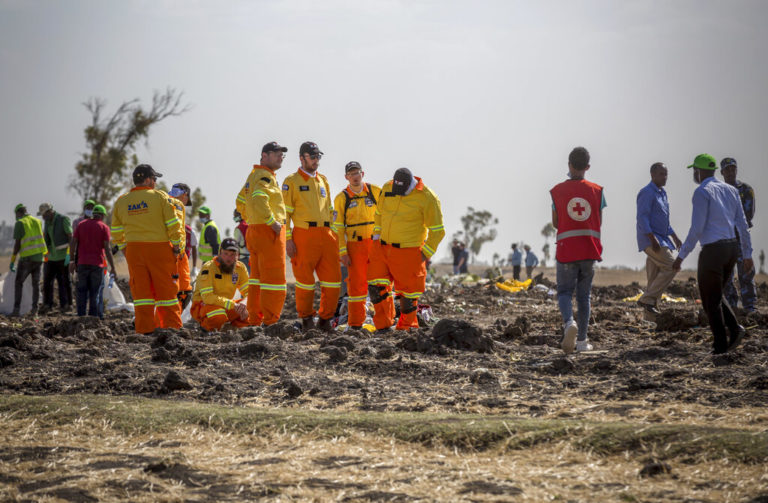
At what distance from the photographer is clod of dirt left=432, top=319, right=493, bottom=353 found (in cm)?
838

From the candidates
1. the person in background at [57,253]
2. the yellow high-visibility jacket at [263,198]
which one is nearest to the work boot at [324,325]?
the yellow high-visibility jacket at [263,198]

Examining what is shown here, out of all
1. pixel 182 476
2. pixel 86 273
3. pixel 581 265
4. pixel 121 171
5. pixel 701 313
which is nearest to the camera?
pixel 182 476

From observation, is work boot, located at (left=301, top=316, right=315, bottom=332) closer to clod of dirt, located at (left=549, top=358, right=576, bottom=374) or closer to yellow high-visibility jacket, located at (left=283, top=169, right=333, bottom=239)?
yellow high-visibility jacket, located at (left=283, top=169, right=333, bottom=239)

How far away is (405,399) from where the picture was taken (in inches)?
245

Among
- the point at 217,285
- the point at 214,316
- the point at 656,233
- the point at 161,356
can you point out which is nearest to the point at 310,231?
the point at 217,285

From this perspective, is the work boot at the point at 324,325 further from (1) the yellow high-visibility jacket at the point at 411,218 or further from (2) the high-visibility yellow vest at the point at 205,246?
(2) the high-visibility yellow vest at the point at 205,246

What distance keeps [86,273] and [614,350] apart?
8.26 metres

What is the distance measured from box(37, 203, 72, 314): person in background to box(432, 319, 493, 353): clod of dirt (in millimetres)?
8684

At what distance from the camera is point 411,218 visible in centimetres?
998

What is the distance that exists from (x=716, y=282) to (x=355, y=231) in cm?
441

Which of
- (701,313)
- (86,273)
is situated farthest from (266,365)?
(86,273)

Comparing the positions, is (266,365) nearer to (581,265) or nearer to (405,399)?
(405,399)

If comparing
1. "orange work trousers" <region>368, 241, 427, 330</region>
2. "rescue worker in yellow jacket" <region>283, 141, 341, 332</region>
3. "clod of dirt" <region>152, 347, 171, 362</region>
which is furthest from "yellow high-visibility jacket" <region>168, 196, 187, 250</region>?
"clod of dirt" <region>152, 347, 171, 362</region>

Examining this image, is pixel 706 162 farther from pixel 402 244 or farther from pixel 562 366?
pixel 402 244
